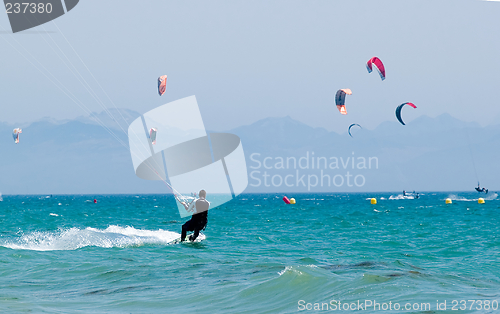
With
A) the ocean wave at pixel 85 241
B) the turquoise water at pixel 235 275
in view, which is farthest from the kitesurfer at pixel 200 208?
the ocean wave at pixel 85 241

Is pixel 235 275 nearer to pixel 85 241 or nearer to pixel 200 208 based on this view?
pixel 200 208

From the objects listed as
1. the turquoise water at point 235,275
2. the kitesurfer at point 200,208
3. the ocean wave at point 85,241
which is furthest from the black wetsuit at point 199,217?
the ocean wave at point 85,241

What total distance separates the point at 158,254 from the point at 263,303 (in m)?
7.09

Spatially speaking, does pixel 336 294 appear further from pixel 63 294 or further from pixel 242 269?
pixel 63 294

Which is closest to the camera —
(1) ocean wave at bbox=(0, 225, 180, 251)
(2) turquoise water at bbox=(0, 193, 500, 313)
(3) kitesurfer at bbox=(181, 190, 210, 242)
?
(2) turquoise water at bbox=(0, 193, 500, 313)

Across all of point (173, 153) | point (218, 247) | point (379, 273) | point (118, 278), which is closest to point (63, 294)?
point (118, 278)

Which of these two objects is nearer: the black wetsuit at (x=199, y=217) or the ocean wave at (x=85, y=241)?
the black wetsuit at (x=199, y=217)

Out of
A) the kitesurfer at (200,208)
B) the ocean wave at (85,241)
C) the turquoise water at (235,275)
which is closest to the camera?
the turquoise water at (235,275)

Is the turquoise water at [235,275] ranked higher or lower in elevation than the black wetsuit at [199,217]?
lower

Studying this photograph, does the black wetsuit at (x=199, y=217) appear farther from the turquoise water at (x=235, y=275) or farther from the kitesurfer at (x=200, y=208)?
the turquoise water at (x=235, y=275)

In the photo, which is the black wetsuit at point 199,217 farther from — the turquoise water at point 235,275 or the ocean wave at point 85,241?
the ocean wave at point 85,241

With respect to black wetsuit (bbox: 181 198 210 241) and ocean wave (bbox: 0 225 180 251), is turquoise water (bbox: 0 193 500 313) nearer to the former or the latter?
ocean wave (bbox: 0 225 180 251)

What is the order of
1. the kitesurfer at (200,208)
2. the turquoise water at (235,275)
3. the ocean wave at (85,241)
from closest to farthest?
1. the turquoise water at (235,275)
2. the kitesurfer at (200,208)
3. the ocean wave at (85,241)

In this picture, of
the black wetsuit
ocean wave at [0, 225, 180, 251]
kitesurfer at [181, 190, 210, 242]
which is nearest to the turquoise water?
Answer: ocean wave at [0, 225, 180, 251]
